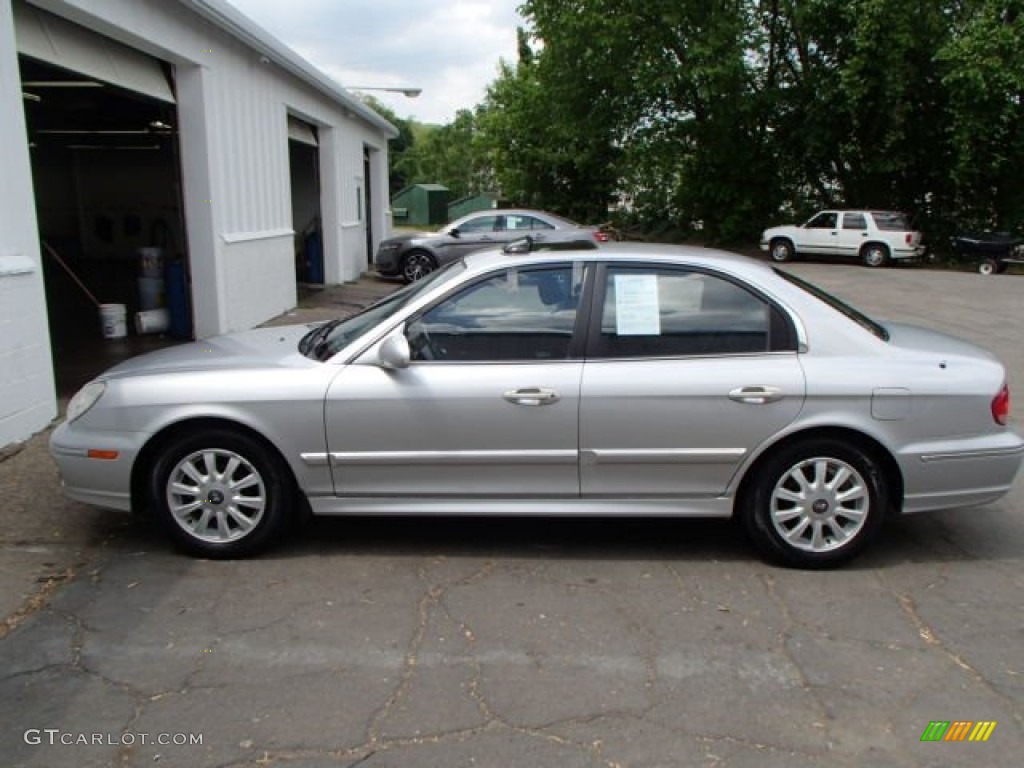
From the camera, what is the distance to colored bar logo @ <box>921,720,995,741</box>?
2994 mm

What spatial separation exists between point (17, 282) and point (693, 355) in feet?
15.7

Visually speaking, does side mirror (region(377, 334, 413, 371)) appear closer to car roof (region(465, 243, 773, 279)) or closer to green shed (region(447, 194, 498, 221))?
car roof (region(465, 243, 773, 279))

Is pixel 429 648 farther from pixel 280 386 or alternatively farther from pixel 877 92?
pixel 877 92

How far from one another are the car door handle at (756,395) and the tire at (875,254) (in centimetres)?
2336

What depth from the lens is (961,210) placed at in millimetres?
28047

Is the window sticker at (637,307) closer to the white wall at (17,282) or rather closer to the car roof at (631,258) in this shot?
the car roof at (631,258)

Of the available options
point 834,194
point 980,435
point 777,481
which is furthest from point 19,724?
point 834,194

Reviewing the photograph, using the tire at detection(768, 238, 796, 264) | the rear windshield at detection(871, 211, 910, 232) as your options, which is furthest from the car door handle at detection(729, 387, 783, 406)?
the tire at detection(768, 238, 796, 264)

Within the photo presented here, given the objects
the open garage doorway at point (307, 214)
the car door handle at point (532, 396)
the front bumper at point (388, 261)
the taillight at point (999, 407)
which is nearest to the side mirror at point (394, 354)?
the car door handle at point (532, 396)

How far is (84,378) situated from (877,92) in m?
25.4

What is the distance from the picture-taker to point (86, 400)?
174 inches

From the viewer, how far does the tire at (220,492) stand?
168 inches

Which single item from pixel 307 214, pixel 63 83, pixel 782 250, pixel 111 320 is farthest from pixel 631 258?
pixel 782 250

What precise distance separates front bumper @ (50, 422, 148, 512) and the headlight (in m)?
0.06
